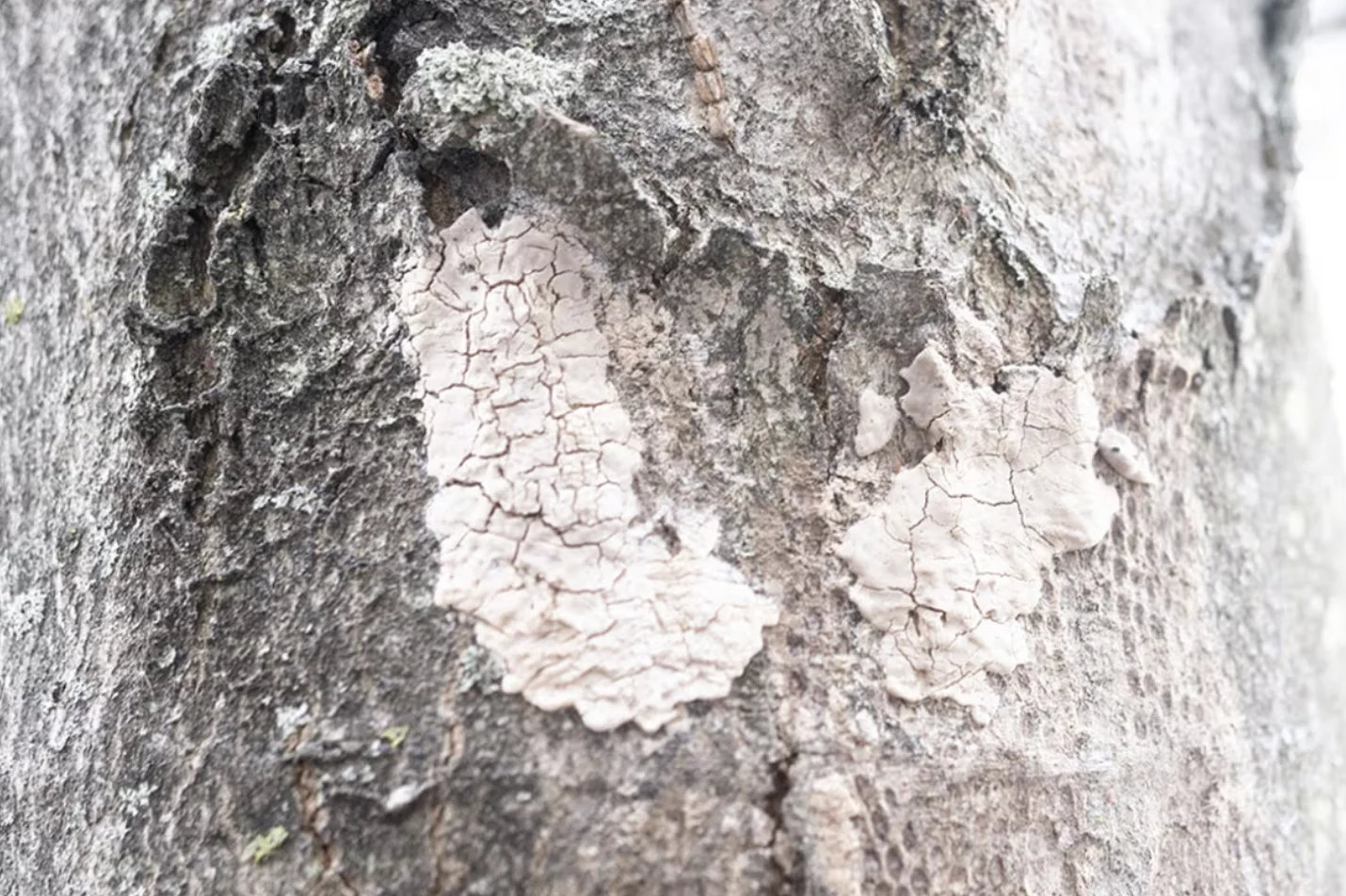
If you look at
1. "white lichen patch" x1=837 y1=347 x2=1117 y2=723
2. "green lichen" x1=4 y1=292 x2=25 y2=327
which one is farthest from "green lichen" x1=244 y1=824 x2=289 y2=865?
"green lichen" x1=4 y1=292 x2=25 y2=327

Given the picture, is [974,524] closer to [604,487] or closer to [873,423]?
[873,423]

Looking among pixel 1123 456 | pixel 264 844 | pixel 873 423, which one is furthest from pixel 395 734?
pixel 1123 456

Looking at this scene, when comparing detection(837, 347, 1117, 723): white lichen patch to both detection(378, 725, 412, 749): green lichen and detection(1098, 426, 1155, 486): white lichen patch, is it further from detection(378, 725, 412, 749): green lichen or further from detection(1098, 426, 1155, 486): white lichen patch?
detection(378, 725, 412, 749): green lichen

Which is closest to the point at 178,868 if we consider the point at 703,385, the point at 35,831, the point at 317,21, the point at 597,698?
the point at 35,831

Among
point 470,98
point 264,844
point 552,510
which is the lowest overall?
point 264,844

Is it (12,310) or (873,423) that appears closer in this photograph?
(873,423)

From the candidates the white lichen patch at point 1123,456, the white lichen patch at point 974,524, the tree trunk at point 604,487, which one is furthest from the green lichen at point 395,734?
the white lichen patch at point 1123,456
